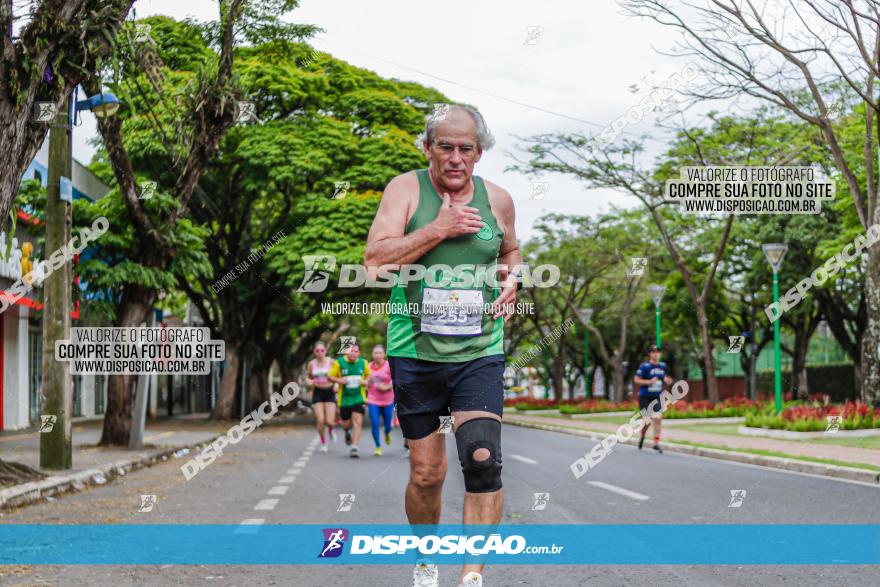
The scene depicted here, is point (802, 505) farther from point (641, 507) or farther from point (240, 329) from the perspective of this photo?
point (240, 329)

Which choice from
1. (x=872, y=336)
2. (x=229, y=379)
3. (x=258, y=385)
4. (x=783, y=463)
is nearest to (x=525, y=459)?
(x=783, y=463)

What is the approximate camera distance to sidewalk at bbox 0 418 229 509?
10195mm

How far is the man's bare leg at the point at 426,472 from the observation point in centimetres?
423

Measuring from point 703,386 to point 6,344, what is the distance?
4259 centimetres

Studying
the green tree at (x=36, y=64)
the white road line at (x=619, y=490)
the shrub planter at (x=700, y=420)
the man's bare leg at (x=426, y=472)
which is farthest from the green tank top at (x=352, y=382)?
the shrub planter at (x=700, y=420)

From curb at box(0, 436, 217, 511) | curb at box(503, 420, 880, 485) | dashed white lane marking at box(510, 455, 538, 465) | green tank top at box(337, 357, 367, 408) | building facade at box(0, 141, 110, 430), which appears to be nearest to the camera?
curb at box(0, 436, 217, 511)

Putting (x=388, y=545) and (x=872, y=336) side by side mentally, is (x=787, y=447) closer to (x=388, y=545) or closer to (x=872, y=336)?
(x=872, y=336)

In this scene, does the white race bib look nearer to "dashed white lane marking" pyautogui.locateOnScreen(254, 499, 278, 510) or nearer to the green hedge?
"dashed white lane marking" pyautogui.locateOnScreen(254, 499, 278, 510)

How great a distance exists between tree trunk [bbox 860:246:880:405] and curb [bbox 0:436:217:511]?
525 inches

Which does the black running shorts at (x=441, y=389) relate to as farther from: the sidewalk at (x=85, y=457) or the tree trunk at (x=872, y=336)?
the tree trunk at (x=872, y=336)

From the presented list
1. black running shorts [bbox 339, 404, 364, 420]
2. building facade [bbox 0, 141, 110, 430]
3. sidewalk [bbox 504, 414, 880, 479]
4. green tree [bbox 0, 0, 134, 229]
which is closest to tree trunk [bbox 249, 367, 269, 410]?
building facade [bbox 0, 141, 110, 430]

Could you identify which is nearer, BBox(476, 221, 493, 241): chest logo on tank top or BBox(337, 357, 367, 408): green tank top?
BBox(476, 221, 493, 241): chest logo on tank top

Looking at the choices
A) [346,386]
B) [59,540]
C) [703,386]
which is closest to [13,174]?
[59,540]

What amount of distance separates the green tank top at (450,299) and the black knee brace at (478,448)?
0.27 m
